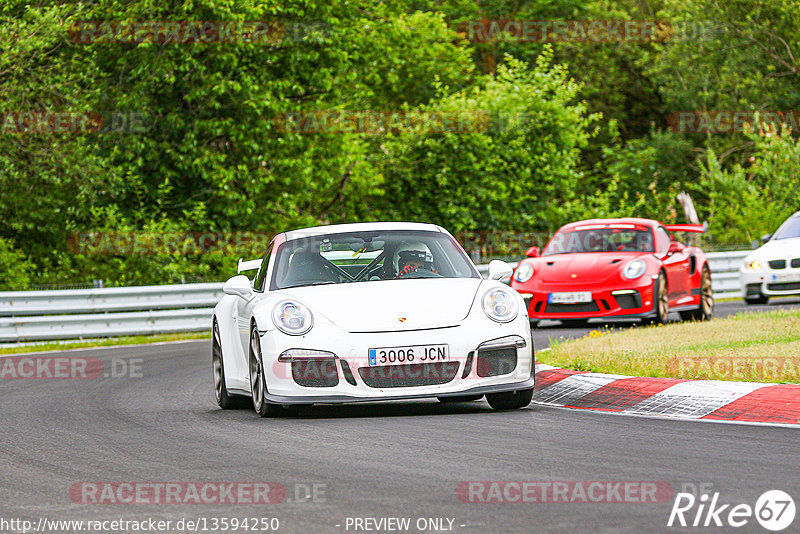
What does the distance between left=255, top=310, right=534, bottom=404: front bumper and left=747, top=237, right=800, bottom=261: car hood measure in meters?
12.9

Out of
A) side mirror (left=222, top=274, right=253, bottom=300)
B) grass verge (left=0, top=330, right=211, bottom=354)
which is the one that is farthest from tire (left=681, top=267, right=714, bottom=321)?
side mirror (left=222, top=274, right=253, bottom=300)

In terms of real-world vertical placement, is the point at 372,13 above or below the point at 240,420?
above

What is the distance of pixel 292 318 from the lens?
8.76 m

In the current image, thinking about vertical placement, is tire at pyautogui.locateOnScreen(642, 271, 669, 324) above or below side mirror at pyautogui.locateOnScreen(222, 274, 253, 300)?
below

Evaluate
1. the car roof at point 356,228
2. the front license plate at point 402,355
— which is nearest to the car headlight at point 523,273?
the car roof at point 356,228

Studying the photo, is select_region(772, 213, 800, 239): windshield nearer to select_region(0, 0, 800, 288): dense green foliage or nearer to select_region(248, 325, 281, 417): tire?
select_region(0, 0, 800, 288): dense green foliage

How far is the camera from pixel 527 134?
33.0 meters

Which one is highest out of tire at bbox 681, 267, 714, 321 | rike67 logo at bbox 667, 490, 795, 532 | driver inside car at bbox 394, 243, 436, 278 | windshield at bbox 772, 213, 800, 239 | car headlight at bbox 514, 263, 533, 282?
driver inside car at bbox 394, 243, 436, 278

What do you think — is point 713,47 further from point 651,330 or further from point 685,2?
point 651,330

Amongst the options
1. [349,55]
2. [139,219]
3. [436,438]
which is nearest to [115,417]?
[436,438]

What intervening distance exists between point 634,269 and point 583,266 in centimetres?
→ 65

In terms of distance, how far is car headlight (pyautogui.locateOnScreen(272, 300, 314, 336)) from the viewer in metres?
8.69

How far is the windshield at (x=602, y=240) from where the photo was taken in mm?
17922

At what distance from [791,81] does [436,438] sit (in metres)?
39.5
